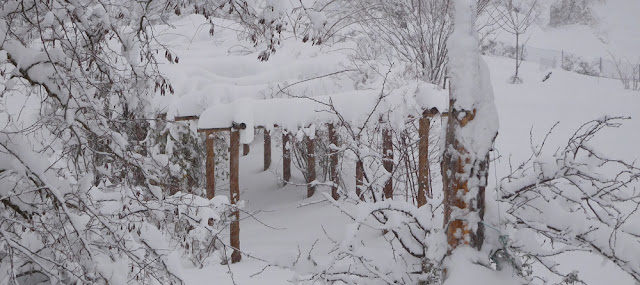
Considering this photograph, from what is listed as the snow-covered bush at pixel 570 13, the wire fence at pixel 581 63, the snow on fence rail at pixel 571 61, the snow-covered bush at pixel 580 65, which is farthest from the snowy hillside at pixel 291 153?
the snow-covered bush at pixel 570 13

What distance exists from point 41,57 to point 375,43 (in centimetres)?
1496

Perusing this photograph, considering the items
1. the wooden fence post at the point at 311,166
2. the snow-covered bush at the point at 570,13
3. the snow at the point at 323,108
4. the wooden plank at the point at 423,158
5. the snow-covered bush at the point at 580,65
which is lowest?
the wooden fence post at the point at 311,166

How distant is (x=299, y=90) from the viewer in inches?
461

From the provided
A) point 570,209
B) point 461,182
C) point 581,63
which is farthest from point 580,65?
point 461,182

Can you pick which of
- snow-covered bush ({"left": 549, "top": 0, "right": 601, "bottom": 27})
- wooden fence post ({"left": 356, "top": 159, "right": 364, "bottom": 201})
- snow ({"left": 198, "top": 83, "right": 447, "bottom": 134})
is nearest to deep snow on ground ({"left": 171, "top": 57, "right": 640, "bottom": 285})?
wooden fence post ({"left": 356, "top": 159, "right": 364, "bottom": 201})

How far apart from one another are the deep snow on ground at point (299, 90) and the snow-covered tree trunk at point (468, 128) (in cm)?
128

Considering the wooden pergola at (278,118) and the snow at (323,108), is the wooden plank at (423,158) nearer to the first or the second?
the wooden pergola at (278,118)

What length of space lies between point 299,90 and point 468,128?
8.55 m

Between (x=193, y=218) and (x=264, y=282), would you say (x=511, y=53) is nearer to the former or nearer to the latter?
(x=264, y=282)

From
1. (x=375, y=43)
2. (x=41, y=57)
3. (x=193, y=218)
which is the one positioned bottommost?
(x=193, y=218)

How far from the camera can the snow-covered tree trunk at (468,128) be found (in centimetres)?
326

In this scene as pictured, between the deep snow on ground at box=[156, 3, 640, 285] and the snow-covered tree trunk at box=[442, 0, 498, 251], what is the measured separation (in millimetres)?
1276

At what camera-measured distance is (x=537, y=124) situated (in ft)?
60.2

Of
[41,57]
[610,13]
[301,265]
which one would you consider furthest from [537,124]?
[610,13]
